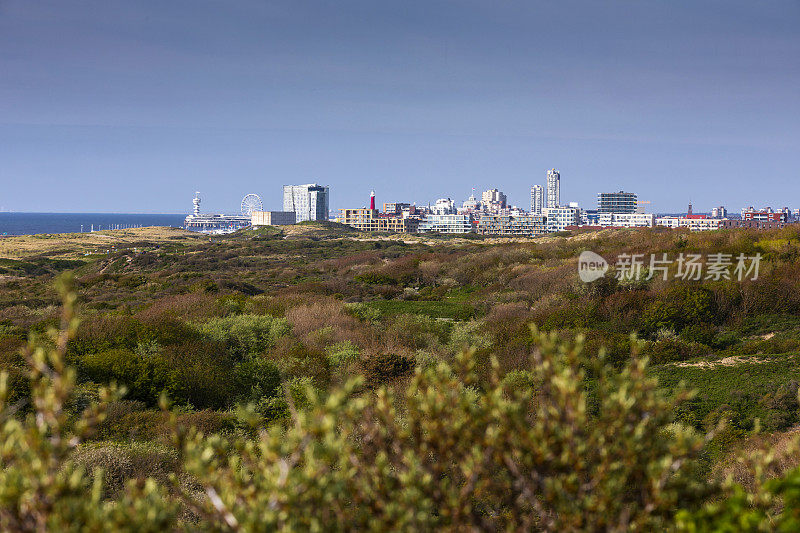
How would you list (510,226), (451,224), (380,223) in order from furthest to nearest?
1. (451,224)
2. (510,226)
3. (380,223)

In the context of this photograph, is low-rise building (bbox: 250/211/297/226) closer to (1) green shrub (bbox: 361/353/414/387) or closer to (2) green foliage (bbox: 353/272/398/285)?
(2) green foliage (bbox: 353/272/398/285)

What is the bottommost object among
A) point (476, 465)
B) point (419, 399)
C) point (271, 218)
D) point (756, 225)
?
point (419, 399)

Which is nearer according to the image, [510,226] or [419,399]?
[419,399]

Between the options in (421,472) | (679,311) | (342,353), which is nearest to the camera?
(421,472)

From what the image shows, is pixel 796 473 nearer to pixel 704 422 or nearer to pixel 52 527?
pixel 52 527

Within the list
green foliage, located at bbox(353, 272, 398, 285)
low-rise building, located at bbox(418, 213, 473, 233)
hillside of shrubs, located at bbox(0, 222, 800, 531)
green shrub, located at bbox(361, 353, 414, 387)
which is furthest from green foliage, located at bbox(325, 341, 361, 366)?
low-rise building, located at bbox(418, 213, 473, 233)

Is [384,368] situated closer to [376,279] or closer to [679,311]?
[679,311]

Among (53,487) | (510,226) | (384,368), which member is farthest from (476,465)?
(510,226)

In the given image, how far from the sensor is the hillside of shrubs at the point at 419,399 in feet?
10.1

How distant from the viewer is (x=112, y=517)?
307cm

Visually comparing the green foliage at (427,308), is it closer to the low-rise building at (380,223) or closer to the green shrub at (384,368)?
the green shrub at (384,368)

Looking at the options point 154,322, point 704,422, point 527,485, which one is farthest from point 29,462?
point 154,322

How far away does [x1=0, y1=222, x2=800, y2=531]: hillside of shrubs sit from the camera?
308cm

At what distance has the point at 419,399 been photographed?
20.6 feet
